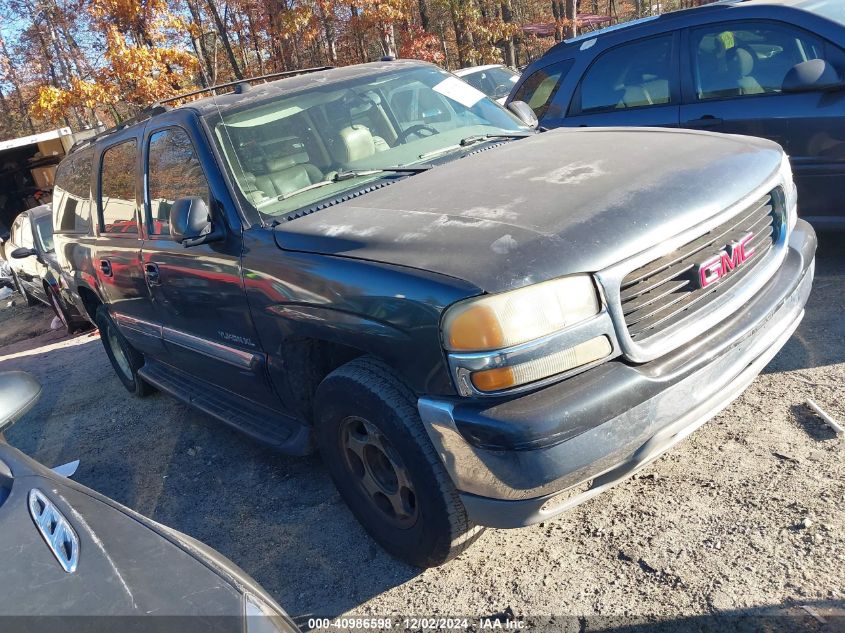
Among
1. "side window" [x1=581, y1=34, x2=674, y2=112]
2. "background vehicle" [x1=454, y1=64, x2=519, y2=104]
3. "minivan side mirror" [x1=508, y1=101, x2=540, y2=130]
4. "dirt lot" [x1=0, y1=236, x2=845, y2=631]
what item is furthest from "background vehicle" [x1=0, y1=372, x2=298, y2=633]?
"background vehicle" [x1=454, y1=64, x2=519, y2=104]

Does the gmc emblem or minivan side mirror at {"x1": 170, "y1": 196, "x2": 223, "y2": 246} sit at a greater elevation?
minivan side mirror at {"x1": 170, "y1": 196, "x2": 223, "y2": 246}

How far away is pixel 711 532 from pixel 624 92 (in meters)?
3.76

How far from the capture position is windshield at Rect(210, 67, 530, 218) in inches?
129

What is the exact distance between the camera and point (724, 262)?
257 centimetres

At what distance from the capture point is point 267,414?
351 cm

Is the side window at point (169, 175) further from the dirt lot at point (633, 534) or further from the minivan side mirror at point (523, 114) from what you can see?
the minivan side mirror at point (523, 114)

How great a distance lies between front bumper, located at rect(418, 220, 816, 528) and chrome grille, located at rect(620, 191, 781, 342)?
121mm

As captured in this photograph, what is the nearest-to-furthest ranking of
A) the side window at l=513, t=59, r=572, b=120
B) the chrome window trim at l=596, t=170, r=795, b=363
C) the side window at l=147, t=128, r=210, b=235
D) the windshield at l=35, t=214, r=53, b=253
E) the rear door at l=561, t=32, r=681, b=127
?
the chrome window trim at l=596, t=170, r=795, b=363, the side window at l=147, t=128, r=210, b=235, the rear door at l=561, t=32, r=681, b=127, the side window at l=513, t=59, r=572, b=120, the windshield at l=35, t=214, r=53, b=253

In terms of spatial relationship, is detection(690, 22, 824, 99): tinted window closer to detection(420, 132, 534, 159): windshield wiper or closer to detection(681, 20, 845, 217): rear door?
detection(681, 20, 845, 217): rear door

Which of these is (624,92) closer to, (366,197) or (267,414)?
(366,197)

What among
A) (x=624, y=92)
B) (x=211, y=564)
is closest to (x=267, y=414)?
(x=211, y=564)

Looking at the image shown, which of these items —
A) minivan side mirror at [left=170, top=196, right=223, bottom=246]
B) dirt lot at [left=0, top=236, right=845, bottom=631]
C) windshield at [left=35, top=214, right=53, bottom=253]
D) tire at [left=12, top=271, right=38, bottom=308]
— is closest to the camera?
dirt lot at [left=0, top=236, right=845, bottom=631]

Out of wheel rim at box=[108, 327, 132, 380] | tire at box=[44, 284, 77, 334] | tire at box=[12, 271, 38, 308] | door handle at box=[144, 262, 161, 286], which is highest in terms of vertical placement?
door handle at box=[144, 262, 161, 286]

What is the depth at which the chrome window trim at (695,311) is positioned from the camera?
2236 millimetres
